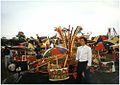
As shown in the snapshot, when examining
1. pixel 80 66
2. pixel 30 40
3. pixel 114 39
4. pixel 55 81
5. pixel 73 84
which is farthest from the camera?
pixel 30 40

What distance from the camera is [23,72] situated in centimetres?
842

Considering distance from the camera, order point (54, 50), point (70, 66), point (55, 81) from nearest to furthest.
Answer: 1. point (55, 81)
2. point (54, 50)
3. point (70, 66)

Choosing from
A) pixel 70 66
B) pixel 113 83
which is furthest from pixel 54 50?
pixel 113 83

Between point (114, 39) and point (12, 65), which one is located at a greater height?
point (114, 39)

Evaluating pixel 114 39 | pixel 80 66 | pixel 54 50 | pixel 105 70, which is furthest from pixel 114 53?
pixel 80 66

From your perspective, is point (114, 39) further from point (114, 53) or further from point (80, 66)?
point (80, 66)

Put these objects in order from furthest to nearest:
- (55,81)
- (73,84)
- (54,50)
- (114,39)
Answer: (114,39), (54,50), (55,81), (73,84)

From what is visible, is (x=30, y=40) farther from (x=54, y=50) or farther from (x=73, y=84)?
(x=73, y=84)

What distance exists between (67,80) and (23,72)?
7.11 feet

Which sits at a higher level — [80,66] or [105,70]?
[80,66]

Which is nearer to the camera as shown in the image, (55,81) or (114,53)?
(55,81)

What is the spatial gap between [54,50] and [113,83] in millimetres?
2184

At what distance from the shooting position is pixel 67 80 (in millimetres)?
6980

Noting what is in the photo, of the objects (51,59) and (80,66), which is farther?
(51,59)
